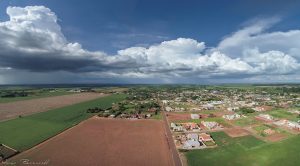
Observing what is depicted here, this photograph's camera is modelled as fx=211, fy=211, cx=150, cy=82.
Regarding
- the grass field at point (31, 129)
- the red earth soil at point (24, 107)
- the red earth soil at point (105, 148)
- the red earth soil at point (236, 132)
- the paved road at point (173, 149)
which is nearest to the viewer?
the red earth soil at point (105, 148)

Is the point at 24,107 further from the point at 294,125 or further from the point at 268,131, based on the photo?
the point at 294,125

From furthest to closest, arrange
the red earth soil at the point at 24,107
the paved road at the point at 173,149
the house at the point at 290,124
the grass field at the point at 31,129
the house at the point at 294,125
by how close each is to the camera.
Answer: the red earth soil at the point at 24,107
the house at the point at 290,124
the house at the point at 294,125
the grass field at the point at 31,129
the paved road at the point at 173,149

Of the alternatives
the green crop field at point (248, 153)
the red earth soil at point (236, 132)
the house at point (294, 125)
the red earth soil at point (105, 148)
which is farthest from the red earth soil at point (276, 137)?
the red earth soil at point (105, 148)

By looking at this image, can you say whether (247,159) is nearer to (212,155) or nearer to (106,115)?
(212,155)

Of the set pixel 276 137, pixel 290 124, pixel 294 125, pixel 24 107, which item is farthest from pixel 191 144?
pixel 24 107

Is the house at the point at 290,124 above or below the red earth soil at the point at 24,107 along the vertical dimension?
below

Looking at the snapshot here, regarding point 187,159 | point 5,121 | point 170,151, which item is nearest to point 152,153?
point 170,151

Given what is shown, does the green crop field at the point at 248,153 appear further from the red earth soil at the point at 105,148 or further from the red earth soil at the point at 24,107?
the red earth soil at the point at 24,107
